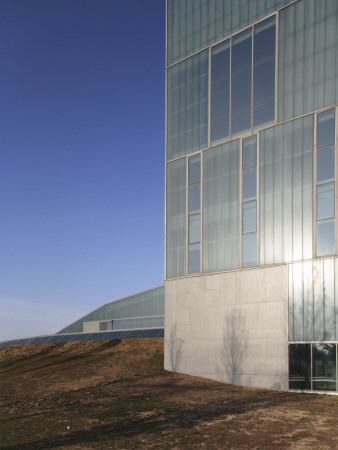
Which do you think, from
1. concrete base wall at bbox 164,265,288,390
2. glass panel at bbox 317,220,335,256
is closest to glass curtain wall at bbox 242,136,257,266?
concrete base wall at bbox 164,265,288,390

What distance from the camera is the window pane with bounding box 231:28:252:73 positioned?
99.7 ft

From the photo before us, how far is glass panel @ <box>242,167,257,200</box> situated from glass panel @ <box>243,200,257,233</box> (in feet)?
1.58

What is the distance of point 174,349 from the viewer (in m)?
32.6

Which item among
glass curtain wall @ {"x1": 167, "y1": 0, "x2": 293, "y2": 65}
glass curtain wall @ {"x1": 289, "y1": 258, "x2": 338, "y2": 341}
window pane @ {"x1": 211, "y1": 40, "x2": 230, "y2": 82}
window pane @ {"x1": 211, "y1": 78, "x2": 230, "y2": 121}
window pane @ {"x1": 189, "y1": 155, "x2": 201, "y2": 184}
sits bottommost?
glass curtain wall @ {"x1": 289, "y1": 258, "x2": 338, "y2": 341}

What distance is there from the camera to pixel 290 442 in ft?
55.8

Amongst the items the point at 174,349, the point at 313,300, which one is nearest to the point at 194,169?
the point at 174,349

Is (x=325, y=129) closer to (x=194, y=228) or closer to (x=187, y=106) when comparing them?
(x=194, y=228)

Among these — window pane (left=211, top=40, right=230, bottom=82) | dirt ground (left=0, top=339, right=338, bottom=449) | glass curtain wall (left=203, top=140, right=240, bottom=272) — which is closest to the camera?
dirt ground (left=0, top=339, right=338, bottom=449)

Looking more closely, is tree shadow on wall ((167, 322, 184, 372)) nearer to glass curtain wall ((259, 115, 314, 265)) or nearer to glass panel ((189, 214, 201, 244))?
glass panel ((189, 214, 201, 244))

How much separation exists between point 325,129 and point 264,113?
12.9ft

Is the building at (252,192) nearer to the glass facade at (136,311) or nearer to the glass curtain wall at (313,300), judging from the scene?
the glass curtain wall at (313,300)

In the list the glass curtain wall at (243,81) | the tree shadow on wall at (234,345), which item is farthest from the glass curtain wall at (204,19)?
the tree shadow on wall at (234,345)

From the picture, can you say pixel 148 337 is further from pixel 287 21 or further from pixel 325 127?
pixel 287 21

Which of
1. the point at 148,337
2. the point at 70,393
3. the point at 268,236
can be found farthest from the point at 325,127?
the point at 148,337
